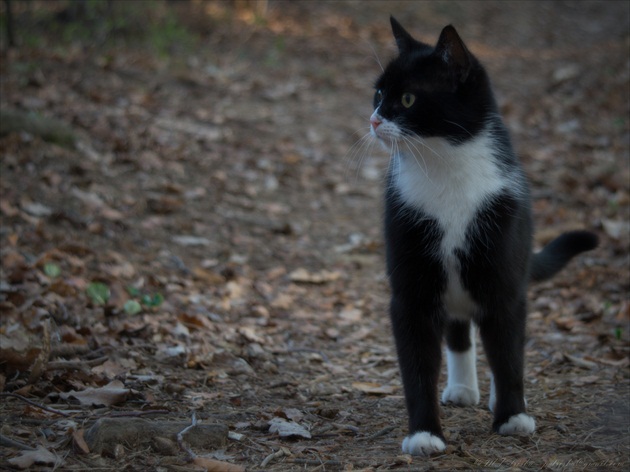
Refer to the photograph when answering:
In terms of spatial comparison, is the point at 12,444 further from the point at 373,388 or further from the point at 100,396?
the point at 373,388

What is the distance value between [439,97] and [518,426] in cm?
135

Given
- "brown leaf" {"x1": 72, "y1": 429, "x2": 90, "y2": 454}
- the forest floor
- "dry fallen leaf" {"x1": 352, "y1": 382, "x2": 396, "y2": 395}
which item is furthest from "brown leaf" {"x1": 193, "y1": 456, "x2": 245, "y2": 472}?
"dry fallen leaf" {"x1": 352, "y1": 382, "x2": 396, "y2": 395}

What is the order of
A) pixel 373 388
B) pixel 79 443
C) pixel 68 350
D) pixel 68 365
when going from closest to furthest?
pixel 79 443 < pixel 68 365 < pixel 68 350 < pixel 373 388

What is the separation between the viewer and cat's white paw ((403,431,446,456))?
262cm

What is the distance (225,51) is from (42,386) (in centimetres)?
Answer: 803

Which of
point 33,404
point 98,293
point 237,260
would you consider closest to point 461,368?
point 33,404

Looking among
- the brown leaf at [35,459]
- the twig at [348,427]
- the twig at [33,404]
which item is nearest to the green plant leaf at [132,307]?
the twig at [33,404]

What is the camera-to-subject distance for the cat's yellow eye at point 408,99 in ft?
9.47

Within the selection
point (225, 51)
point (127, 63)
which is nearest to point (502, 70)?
point (225, 51)

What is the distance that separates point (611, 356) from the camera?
3.92 meters

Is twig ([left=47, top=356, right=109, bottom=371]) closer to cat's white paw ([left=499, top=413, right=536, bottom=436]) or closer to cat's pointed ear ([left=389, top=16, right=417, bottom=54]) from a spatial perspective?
cat's white paw ([left=499, top=413, right=536, bottom=436])

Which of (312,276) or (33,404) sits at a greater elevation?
(33,404)

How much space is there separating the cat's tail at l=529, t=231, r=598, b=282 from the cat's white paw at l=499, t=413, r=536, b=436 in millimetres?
886

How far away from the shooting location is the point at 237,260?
528 centimetres
